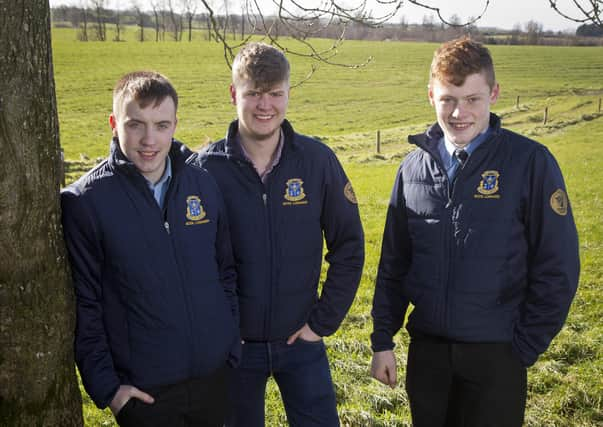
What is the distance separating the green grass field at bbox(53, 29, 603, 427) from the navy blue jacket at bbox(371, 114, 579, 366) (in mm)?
1372

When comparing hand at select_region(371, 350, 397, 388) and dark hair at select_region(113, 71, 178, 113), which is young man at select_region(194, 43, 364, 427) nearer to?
hand at select_region(371, 350, 397, 388)

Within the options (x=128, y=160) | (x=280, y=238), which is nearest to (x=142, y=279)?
(x=128, y=160)

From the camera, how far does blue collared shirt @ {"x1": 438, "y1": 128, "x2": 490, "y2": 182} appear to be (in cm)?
265

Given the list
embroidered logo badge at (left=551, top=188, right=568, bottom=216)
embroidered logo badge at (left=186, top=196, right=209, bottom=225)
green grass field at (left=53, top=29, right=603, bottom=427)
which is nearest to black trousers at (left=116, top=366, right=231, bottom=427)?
embroidered logo badge at (left=186, top=196, right=209, bottom=225)

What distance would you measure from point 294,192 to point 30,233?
1212 mm

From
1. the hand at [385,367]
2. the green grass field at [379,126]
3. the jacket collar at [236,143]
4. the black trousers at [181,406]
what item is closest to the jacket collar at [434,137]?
the jacket collar at [236,143]

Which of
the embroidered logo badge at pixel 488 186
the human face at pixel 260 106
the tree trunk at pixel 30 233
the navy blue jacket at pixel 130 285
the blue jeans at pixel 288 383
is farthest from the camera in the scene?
the blue jeans at pixel 288 383

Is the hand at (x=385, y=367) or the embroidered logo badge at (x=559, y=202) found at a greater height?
the embroidered logo badge at (x=559, y=202)

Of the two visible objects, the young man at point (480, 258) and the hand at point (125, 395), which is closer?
the hand at point (125, 395)

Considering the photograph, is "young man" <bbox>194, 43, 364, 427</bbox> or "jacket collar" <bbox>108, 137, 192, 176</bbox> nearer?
"jacket collar" <bbox>108, 137, 192, 176</bbox>

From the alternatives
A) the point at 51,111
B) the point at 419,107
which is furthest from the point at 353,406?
the point at 419,107

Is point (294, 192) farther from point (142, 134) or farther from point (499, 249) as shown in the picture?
point (499, 249)

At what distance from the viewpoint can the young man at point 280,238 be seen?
2.80 m

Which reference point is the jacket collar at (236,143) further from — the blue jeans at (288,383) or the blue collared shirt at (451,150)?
the blue jeans at (288,383)
